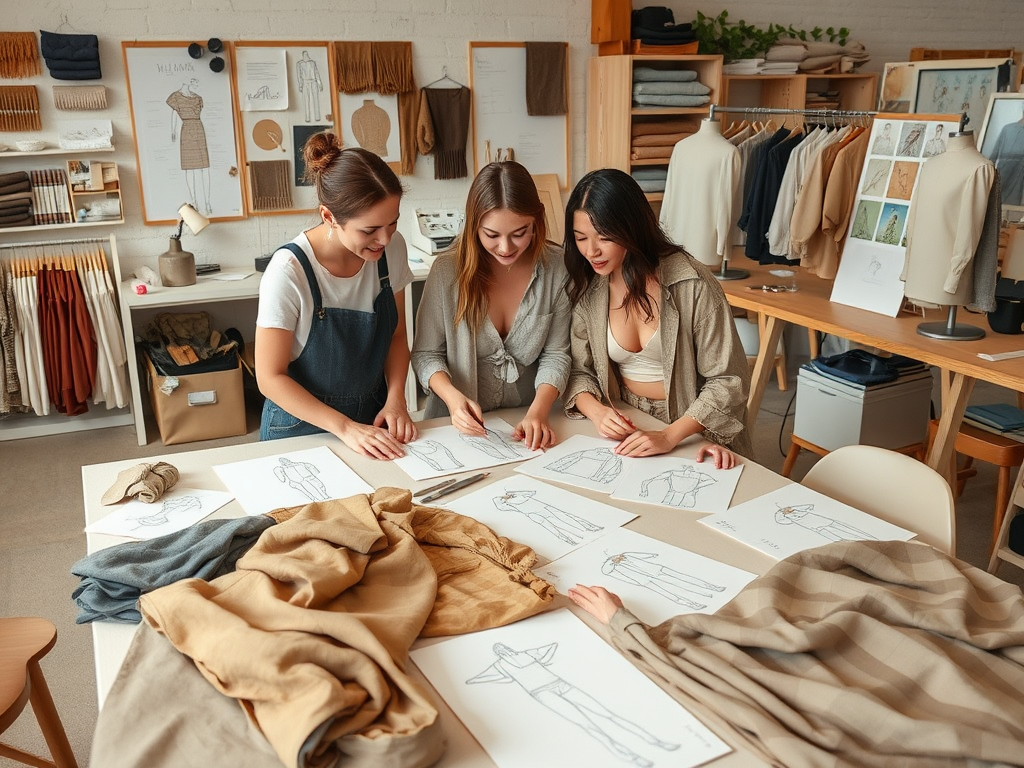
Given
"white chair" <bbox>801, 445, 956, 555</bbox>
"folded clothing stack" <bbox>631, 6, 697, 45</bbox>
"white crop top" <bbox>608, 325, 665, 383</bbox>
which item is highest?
"folded clothing stack" <bbox>631, 6, 697, 45</bbox>

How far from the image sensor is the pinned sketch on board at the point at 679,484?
5.98 ft

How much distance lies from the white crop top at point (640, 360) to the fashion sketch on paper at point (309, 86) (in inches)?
120

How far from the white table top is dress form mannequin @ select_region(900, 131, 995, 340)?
140 cm

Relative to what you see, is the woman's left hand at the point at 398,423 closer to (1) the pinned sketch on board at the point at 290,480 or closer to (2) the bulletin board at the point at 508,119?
(1) the pinned sketch on board at the point at 290,480

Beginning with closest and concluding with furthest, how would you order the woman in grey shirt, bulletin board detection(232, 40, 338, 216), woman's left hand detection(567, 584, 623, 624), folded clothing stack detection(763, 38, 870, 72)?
woman's left hand detection(567, 584, 623, 624) → the woman in grey shirt → bulletin board detection(232, 40, 338, 216) → folded clothing stack detection(763, 38, 870, 72)

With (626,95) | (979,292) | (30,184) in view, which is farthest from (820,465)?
(30,184)

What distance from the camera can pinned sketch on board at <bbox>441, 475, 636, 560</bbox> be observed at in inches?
65.4

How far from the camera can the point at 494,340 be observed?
2.37 metres

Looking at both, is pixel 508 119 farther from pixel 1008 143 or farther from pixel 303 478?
pixel 303 478

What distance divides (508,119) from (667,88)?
2.98ft

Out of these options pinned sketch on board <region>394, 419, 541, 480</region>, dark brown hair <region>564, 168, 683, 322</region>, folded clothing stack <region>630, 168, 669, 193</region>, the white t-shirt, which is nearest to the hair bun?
the white t-shirt

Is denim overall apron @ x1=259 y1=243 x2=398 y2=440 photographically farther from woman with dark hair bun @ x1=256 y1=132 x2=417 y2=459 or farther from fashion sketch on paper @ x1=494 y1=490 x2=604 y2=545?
fashion sketch on paper @ x1=494 y1=490 x2=604 y2=545

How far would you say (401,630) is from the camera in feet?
4.13

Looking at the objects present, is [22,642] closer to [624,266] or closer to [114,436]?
[624,266]
